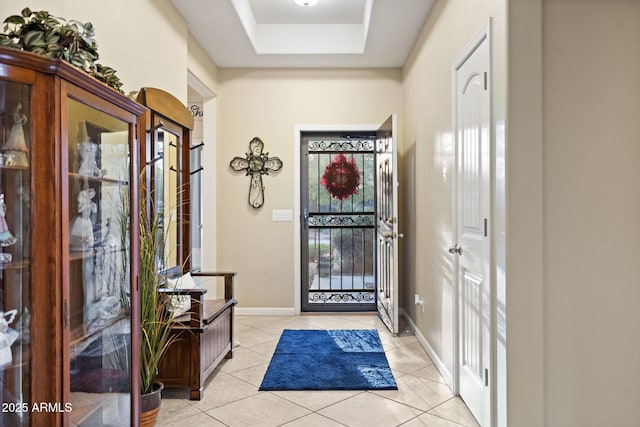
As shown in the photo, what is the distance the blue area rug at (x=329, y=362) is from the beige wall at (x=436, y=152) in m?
0.45

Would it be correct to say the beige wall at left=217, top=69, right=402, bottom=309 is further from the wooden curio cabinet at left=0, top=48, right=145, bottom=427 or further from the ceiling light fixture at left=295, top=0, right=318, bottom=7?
the wooden curio cabinet at left=0, top=48, right=145, bottom=427

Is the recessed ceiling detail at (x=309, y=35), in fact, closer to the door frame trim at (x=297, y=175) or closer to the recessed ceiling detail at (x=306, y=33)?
the recessed ceiling detail at (x=306, y=33)

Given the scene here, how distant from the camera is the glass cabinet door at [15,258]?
1.28 meters

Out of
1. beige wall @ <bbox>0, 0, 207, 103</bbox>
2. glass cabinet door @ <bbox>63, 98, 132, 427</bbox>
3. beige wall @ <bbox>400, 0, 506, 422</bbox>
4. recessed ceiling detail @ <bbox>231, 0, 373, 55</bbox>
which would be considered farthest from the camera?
recessed ceiling detail @ <bbox>231, 0, 373, 55</bbox>

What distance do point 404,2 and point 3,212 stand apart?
118 inches

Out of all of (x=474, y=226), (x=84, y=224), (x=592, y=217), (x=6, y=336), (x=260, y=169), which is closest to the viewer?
(x=6, y=336)

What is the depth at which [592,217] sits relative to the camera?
191 cm

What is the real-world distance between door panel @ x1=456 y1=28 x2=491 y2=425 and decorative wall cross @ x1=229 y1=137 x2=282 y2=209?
2.49 m

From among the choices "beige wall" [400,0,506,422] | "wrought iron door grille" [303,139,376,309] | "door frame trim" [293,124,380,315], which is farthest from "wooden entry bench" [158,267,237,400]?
"wrought iron door grille" [303,139,376,309]

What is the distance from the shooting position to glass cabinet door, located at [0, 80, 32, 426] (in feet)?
4.20

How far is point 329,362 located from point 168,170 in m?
1.81

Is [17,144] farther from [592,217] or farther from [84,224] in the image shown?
[592,217]

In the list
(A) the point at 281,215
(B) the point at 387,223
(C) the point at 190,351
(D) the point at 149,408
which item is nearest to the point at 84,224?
(D) the point at 149,408

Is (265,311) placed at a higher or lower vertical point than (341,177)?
lower
